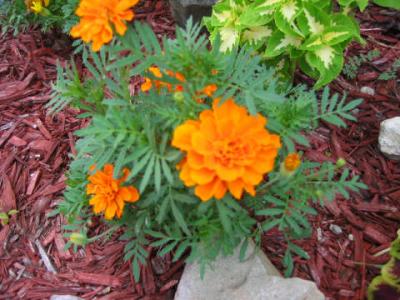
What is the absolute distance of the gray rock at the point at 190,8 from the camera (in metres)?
2.65

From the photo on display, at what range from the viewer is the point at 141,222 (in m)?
1.61

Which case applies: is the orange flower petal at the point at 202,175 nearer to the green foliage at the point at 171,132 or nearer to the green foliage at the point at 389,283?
the green foliage at the point at 171,132

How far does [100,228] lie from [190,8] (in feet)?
4.55

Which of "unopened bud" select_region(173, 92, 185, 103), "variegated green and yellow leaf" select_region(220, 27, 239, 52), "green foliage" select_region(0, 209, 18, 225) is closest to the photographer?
"unopened bud" select_region(173, 92, 185, 103)

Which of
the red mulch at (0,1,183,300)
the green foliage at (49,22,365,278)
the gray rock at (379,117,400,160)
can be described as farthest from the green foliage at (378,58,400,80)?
the red mulch at (0,1,183,300)

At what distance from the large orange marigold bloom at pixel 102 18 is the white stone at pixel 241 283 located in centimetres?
92

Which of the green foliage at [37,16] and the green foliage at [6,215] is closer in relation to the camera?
the green foliage at [6,215]

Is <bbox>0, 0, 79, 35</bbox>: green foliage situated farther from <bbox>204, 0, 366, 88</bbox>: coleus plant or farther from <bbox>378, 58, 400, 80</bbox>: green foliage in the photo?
<bbox>378, 58, 400, 80</bbox>: green foliage

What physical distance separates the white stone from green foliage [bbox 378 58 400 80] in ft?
4.28

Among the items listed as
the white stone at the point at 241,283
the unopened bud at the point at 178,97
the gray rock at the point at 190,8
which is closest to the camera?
the unopened bud at the point at 178,97

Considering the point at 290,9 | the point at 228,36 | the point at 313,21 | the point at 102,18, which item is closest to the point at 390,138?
the point at 313,21

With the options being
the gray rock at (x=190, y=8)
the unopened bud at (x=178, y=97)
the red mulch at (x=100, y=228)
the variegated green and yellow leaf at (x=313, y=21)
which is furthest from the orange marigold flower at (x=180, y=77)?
the gray rock at (x=190, y=8)

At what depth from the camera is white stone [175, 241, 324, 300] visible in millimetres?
1641

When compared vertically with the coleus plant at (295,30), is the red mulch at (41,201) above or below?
below
